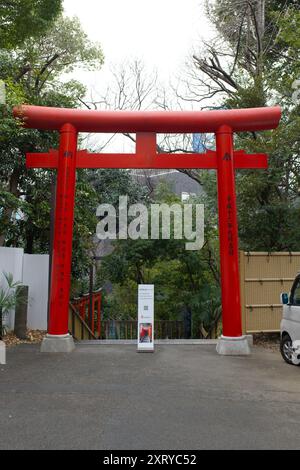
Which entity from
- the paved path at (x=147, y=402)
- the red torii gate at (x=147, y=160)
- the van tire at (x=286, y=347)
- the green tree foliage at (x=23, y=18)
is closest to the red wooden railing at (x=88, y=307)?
the red torii gate at (x=147, y=160)

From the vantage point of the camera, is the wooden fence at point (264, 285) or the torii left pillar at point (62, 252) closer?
the torii left pillar at point (62, 252)

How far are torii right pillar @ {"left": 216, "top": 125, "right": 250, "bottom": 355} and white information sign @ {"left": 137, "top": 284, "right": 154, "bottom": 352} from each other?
148cm

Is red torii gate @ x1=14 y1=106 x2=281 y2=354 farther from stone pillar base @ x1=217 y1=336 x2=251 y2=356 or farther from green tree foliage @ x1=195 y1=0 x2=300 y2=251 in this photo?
green tree foliage @ x1=195 y1=0 x2=300 y2=251

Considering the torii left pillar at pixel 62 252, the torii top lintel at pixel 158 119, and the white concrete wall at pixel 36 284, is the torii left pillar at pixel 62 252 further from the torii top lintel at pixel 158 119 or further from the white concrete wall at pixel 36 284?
the white concrete wall at pixel 36 284

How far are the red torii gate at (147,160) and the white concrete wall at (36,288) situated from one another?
95.7 inches

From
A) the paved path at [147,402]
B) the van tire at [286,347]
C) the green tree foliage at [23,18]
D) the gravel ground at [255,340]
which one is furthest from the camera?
the green tree foliage at [23,18]

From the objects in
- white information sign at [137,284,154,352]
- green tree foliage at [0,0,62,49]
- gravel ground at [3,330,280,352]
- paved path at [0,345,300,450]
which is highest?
green tree foliage at [0,0,62,49]

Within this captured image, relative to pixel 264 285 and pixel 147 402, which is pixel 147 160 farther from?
pixel 147 402

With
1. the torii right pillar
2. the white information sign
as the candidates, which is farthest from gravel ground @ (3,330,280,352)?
the white information sign

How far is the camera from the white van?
7.37 metres

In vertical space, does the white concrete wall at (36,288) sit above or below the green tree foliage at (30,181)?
below

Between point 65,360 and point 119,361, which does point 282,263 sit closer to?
point 119,361

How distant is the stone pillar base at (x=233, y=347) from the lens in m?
8.61
